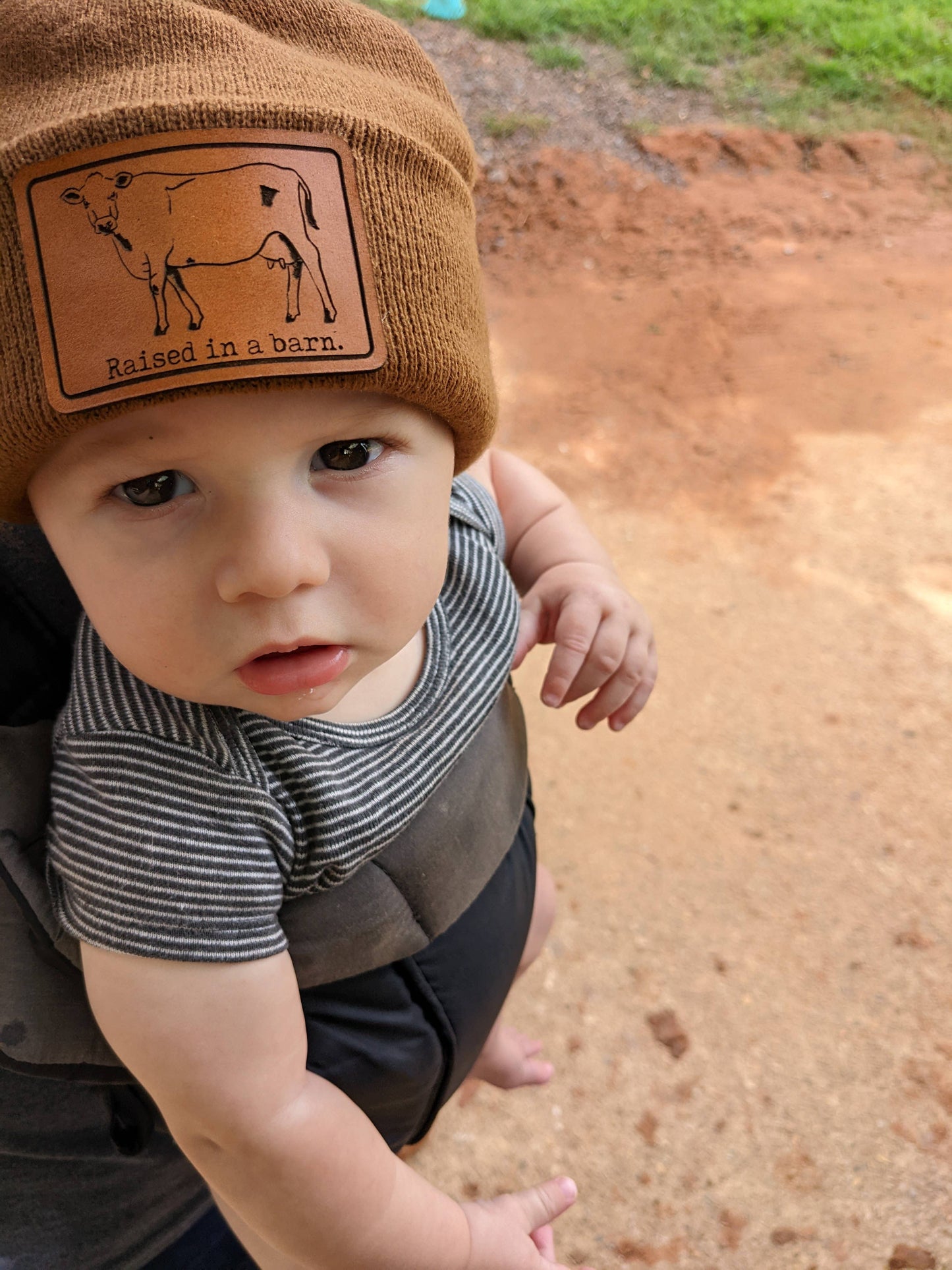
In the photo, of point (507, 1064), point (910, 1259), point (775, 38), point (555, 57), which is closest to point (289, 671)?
point (507, 1064)

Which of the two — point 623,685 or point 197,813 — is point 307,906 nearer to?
Answer: point 197,813

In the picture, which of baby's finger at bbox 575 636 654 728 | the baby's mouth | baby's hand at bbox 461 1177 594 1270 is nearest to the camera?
the baby's mouth

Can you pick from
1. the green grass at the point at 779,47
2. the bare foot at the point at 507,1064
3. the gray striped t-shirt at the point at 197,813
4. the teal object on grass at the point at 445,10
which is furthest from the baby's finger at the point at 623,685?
the teal object on grass at the point at 445,10

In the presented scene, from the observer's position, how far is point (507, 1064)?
4.74 ft

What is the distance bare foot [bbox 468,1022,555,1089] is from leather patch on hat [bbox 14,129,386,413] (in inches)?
42.5

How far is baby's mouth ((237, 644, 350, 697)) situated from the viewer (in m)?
0.76

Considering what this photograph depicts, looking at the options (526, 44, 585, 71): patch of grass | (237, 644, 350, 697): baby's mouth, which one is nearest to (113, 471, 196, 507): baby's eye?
(237, 644, 350, 697): baby's mouth

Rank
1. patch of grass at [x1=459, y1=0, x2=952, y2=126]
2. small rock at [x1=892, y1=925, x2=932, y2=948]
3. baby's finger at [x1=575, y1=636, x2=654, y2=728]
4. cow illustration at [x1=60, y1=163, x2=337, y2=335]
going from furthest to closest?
patch of grass at [x1=459, y1=0, x2=952, y2=126] → small rock at [x1=892, y1=925, x2=932, y2=948] → baby's finger at [x1=575, y1=636, x2=654, y2=728] → cow illustration at [x1=60, y1=163, x2=337, y2=335]

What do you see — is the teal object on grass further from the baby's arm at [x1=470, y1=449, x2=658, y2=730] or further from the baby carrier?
the baby carrier

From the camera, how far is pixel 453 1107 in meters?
1.51

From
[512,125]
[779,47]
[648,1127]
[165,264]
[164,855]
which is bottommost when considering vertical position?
[648,1127]

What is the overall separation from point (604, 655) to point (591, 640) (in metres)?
0.03

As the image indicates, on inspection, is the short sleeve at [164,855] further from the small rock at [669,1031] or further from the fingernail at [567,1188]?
the small rock at [669,1031]

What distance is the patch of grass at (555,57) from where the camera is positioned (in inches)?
195
